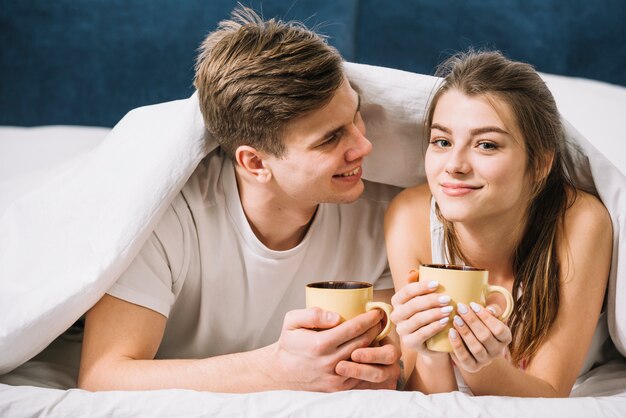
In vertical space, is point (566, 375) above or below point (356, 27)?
below

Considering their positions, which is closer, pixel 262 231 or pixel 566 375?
pixel 566 375

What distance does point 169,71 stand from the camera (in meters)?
2.21

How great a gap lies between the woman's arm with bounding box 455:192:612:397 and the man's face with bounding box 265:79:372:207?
1.19ft

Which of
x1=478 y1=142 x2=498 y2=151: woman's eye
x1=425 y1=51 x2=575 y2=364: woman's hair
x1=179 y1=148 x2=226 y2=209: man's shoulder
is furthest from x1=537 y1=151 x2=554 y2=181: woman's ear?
x1=179 y1=148 x2=226 y2=209: man's shoulder

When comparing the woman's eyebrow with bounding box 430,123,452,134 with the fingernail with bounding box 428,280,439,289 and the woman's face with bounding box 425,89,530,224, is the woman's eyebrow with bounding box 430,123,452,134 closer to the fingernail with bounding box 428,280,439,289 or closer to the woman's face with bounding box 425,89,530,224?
the woman's face with bounding box 425,89,530,224

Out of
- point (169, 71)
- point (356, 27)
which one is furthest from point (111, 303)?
point (356, 27)

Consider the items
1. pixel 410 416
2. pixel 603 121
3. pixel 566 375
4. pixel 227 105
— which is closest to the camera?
pixel 410 416

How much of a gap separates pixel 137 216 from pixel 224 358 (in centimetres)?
27

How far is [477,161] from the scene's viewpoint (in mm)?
1167

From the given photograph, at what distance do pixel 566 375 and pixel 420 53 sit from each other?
128 cm

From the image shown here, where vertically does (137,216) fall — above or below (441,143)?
below

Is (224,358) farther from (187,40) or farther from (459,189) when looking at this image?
(187,40)

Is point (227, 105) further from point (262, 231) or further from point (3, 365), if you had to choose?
point (3, 365)

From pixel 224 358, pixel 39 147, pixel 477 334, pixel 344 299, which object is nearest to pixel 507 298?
pixel 477 334
